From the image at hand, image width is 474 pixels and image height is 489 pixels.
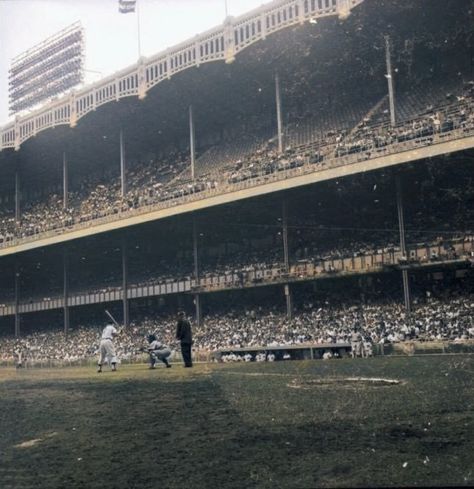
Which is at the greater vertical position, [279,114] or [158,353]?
[279,114]

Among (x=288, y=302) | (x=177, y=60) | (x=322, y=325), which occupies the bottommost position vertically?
(x=322, y=325)

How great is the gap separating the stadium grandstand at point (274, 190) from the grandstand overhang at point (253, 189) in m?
0.09

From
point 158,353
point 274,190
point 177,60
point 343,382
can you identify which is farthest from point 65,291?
point 343,382

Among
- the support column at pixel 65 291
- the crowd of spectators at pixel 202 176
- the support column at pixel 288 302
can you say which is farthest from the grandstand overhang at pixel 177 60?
the support column at pixel 288 302

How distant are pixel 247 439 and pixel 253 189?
24437 millimetres

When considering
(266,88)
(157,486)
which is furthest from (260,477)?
(266,88)

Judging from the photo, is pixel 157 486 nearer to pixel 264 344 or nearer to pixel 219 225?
pixel 264 344

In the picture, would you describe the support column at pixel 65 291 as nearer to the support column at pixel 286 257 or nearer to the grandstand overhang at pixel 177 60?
the grandstand overhang at pixel 177 60

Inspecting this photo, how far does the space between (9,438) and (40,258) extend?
4023 centimetres

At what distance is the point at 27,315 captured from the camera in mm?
49281

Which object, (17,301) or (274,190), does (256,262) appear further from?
(17,301)

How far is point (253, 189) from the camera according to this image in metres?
29.6

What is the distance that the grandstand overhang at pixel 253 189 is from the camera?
933 inches

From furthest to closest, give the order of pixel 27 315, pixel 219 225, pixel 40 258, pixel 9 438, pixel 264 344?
pixel 27 315 < pixel 40 258 < pixel 219 225 < pixel 264 344 < pixel 9 438
